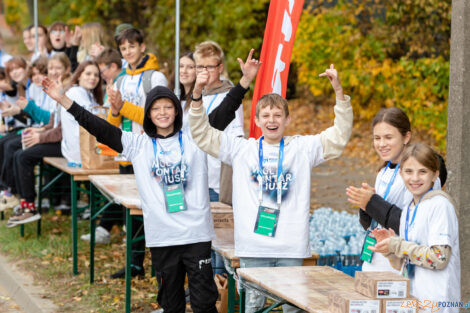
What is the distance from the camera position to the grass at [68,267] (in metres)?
6.34

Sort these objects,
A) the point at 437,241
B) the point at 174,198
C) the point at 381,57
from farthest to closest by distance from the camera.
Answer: the point at 381,57
the point at 174,198
the point at 437,241

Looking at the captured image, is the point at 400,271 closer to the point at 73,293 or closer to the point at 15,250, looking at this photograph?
the point at 73,293

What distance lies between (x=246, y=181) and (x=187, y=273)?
2.79 feet

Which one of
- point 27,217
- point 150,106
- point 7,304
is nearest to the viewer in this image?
point 150,106

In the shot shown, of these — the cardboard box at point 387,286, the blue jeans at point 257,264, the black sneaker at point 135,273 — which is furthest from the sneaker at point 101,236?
the cardboard box at point 387,286

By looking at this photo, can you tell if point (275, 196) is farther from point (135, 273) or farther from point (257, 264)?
point (135, 273)

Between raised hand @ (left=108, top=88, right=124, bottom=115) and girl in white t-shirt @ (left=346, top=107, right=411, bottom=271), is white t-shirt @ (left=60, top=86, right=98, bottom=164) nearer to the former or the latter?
raised hand @ (left=108, top=88, right=124, bottom=115)

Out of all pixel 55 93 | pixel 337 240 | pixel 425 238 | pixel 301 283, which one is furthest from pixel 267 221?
pixel 337 240

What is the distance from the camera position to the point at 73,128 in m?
7.92

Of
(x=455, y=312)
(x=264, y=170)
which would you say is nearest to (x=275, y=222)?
(x=264, y=170)

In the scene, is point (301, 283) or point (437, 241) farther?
point (301, 283)

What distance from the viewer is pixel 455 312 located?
3.46 metres

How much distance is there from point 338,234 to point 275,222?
2.33 m

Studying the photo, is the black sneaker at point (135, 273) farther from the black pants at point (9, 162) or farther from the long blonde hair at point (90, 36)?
the long blonde hair at point (90, 36)
